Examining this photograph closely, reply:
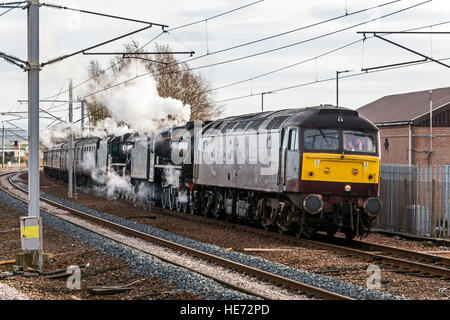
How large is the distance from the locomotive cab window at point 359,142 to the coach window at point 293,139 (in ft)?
4.03

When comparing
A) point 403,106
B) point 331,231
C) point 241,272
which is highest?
point 403,106

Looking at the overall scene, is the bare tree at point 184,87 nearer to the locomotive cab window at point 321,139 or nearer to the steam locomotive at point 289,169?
the steam locomotive at point 289,169

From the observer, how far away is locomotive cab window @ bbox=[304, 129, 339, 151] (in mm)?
17641

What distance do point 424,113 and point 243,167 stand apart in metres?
20.0

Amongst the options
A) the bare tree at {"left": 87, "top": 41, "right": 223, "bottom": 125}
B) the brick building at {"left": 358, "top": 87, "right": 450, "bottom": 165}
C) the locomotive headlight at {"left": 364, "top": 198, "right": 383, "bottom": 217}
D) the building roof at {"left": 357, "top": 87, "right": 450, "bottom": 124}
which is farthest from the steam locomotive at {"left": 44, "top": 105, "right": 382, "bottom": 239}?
the bare tree at {"left": 87, "top": 41, "right": 223, "bottom": 125}

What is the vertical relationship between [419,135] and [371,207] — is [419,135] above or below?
above

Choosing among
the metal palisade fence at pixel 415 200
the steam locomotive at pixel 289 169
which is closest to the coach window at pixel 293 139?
the steam locomotive at pixel 289 169

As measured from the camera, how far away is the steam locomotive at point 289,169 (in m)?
17.6

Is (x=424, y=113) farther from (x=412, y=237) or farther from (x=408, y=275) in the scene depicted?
(x=408, y=275)

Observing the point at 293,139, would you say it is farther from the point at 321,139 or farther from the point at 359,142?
the point at 359,142

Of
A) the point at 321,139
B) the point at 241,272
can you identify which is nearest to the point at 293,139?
the point at 321,139

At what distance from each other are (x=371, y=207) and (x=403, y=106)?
87.5ft

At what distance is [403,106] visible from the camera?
42.9 meters

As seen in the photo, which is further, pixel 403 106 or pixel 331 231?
pixel 403 106
